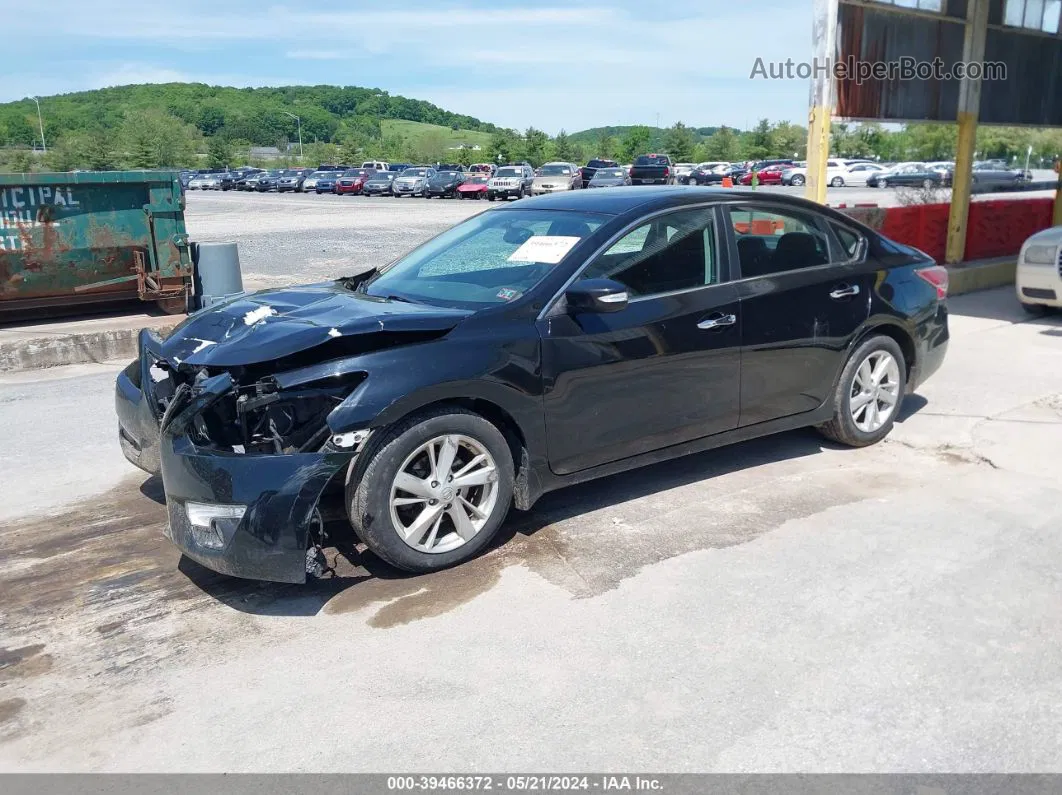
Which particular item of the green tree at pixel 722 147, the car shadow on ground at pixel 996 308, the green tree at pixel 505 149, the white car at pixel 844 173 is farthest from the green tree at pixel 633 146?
the car shadow on ground at pixel 996 308

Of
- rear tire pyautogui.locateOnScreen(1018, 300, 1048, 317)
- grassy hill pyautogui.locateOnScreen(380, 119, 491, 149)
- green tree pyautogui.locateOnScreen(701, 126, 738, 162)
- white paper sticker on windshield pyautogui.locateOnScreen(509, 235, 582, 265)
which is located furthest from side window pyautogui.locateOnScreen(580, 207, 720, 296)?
grassy hill pyautogui.locateOnScreen(380, 119, 491, 149)

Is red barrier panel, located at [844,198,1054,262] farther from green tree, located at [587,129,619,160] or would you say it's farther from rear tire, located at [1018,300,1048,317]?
green tree, located at [587,129,619,160]

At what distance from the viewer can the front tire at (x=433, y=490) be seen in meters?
3.89

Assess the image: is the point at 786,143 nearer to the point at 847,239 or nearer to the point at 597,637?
the point at 847,239

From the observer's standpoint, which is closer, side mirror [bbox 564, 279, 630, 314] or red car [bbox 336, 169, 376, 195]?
side mirror [bbox 564, 279, 630, 314]

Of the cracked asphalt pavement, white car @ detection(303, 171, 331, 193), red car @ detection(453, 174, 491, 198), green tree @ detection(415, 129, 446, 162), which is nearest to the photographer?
the cracked asphalt pavement

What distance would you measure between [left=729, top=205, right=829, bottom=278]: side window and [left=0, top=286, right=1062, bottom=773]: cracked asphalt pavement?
1.22m

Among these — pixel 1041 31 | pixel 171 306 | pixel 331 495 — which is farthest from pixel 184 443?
pixel 1041 31

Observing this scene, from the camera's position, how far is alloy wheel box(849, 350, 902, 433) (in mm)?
5734

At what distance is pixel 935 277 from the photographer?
616 cm

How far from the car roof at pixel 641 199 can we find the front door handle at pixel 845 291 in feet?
1.69

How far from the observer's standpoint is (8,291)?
9.68 m

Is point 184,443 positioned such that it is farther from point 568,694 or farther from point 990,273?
point 990,273

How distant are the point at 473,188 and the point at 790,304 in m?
41.8
